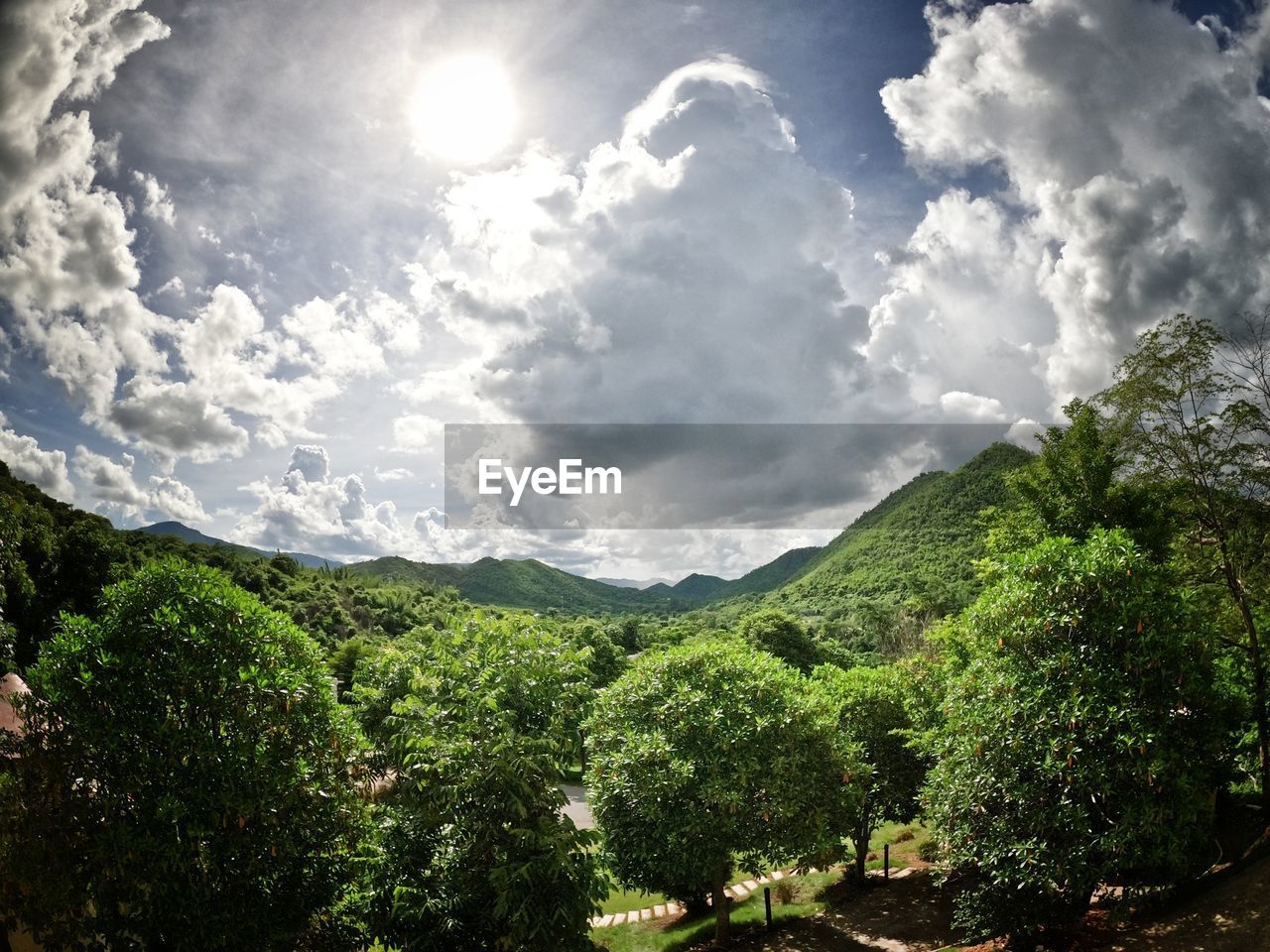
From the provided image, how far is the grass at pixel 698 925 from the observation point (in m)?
18.3

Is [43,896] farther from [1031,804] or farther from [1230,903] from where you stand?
[1230,903]

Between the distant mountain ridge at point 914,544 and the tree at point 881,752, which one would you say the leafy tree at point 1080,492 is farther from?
the distant mountain ridge at point 914,544

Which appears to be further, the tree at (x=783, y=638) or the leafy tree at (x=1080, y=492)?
the tree at (x=783, y=638)

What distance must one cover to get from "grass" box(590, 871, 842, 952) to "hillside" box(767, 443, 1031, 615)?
7986cm

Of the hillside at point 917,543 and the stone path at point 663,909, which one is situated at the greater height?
the hillside at point 917,543

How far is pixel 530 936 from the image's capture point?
34.5 ft

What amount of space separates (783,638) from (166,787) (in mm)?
54268

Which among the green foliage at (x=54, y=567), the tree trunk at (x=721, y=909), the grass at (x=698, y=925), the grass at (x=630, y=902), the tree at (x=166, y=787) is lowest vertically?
the grass at (x=630, y=902)

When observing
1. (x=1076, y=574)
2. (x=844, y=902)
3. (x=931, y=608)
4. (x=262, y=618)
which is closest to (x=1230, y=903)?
(x=1076, y=574)

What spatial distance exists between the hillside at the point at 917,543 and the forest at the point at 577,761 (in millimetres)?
84643

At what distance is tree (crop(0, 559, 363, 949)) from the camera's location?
9617mm

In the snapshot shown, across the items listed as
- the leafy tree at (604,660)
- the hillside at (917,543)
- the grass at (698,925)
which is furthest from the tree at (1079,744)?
the hillside at (917,543)

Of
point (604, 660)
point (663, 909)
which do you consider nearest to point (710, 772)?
point (663, 909)

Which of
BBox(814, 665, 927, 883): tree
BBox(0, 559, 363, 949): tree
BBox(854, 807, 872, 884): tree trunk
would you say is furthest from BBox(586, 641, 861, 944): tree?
BBox(0, 559, 363, 949): tree
